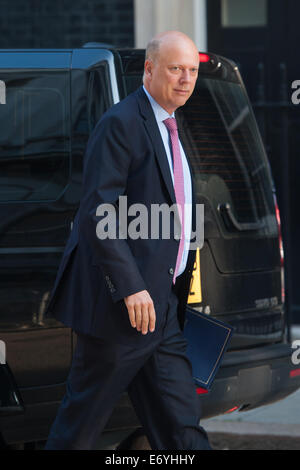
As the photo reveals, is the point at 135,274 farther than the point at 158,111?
No

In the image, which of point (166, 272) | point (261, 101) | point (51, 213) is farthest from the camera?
point (261, 101)

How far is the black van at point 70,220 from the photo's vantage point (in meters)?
3.84

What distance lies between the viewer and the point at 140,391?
3.23m

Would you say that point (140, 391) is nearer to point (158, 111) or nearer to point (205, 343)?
point (205, 343)

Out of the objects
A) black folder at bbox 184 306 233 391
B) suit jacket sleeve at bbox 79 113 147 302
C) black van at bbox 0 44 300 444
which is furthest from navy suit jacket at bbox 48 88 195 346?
black van at bbox 0 44 300 444

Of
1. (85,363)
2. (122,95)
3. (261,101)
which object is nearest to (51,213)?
(122,95)

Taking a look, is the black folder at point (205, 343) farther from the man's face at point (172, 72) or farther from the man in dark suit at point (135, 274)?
the man's face at point (172, 72)

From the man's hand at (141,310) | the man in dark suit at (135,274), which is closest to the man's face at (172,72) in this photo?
the man in dark suit at (135,274)

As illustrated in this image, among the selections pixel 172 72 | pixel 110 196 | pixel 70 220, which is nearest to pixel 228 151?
pixel 70 220

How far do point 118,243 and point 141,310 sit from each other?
23 cm

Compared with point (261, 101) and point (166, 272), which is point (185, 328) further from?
point (261, 101)

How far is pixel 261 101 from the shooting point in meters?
6.67

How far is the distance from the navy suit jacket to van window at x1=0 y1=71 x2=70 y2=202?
780 millimetres
